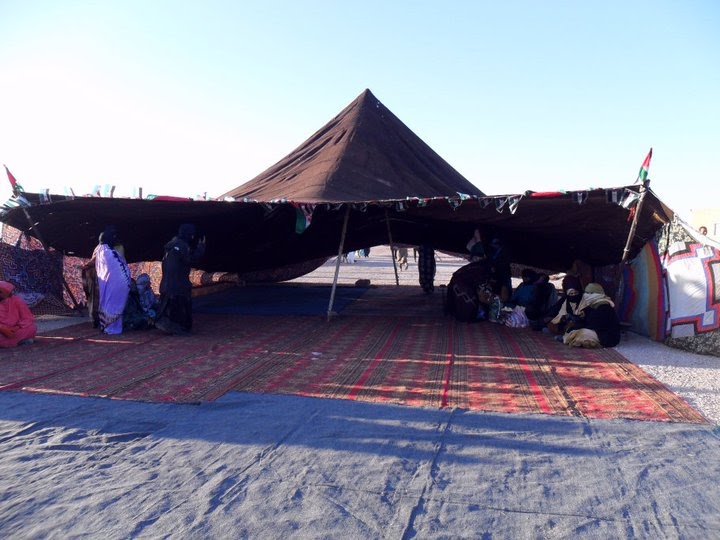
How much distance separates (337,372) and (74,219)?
469 cm

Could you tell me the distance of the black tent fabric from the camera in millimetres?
6555

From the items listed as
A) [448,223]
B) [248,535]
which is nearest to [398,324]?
[448,223]

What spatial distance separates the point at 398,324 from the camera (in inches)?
299

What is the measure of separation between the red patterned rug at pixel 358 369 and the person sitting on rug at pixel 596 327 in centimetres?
15

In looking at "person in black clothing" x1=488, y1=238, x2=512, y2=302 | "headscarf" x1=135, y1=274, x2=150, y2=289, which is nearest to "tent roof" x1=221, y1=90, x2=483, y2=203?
"person in black clothing" x1=488, y1=238, x2=512, y2=302

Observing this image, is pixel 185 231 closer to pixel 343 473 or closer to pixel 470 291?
pixel 470 291

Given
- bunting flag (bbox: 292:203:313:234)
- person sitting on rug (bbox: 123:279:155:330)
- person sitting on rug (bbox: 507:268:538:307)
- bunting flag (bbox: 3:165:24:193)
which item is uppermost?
bunting flag (bbox: 3:165:24:193)

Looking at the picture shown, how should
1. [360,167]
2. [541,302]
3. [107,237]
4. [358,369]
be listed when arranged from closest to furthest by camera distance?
[358,369] < [107,237] < [541,302] < [360,167]

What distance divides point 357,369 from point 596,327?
2.61 meters

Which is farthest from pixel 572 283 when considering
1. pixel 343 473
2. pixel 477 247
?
pixel 343 473

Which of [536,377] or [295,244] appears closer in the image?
[536,377]

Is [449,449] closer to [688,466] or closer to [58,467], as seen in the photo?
[688,466]

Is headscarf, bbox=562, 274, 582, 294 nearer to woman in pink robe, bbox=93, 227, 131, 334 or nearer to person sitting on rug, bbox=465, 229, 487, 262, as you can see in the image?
person sitting on rug, bbox=465, 229, 487, 262

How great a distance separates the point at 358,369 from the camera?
15.9 ft
